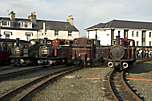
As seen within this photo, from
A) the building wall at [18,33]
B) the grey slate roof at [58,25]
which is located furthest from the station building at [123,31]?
the building wall at [18,33]

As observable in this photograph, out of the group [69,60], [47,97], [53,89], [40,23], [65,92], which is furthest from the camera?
[40,23]

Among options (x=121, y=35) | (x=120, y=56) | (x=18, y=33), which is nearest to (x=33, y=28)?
(x=18, y=33)

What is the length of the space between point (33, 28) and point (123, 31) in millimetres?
22006

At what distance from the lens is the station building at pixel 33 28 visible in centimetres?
7731

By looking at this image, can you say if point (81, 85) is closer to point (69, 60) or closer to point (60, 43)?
point (69, 60)

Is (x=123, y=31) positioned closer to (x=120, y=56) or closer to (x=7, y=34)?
(x=7, y=34)

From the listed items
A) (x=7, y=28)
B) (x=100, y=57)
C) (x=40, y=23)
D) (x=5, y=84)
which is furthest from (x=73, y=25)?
(x=5, y=84)

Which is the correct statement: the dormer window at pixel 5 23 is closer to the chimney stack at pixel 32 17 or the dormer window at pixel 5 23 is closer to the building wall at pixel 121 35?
the chimney stack at pixel 32 17

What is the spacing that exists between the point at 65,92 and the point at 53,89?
1100mm

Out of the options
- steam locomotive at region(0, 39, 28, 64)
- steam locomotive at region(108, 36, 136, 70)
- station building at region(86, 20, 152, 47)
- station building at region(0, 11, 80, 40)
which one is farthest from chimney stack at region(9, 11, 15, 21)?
steam locomotive at region(108, 36, 136, 70)

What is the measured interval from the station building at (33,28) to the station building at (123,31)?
23.1ft

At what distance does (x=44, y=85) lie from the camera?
52.2ft

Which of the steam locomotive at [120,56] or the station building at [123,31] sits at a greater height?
the station building at [123,31]

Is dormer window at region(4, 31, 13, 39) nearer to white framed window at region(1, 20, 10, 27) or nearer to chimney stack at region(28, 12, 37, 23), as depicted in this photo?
white framed window at region(1, 20, 10, 27)
